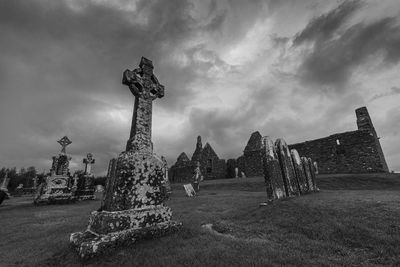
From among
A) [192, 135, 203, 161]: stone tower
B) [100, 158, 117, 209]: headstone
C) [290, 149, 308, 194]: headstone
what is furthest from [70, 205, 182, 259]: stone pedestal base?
[192, 135, 203, 161]: stone tower

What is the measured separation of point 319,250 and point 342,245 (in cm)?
56

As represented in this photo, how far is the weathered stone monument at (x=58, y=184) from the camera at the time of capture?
1409 centimetres

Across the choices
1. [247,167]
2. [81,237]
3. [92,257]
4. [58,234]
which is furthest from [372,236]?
[247,167]

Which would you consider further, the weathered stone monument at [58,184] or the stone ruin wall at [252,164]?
the stone ruin wall at [252,164]

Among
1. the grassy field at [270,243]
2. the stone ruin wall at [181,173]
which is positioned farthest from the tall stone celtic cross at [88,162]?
the stone ruin wall at [181,173]

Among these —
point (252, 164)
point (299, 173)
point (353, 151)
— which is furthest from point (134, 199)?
point (252, 164)

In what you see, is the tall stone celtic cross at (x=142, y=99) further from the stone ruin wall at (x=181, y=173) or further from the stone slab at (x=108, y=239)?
the stone ruin wall at (x=181, y=173)

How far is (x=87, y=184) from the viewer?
60.1ft

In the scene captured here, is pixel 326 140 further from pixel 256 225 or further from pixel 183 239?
pixel 183 239

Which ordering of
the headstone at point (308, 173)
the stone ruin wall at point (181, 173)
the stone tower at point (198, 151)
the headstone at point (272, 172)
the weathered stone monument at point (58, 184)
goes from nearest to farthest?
the headstone at point (272, 172)
the headstone at point (308, 173)
the weathered stone monument at point (58, 184)
the stone ruin wall at point (181, 173)
the stone tower at point (198, 151)

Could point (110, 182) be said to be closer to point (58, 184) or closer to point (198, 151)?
point (58, 184)

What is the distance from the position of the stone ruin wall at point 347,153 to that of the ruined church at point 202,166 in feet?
43.9

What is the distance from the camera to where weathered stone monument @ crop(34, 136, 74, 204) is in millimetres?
14086

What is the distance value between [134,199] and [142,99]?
103 inches
